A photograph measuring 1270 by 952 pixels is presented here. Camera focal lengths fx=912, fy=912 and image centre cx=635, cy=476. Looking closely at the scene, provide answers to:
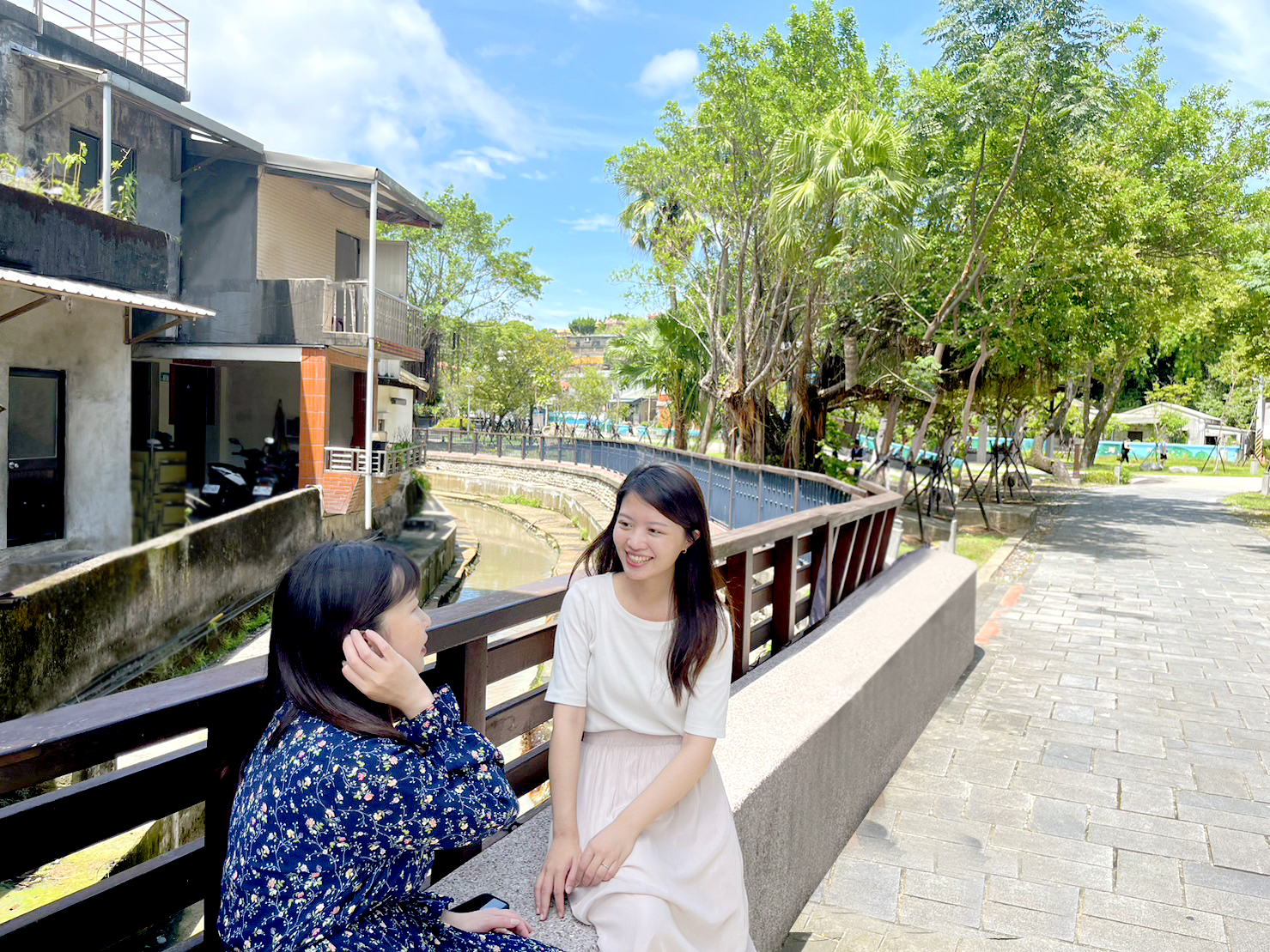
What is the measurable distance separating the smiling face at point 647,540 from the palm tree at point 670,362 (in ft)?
71.2

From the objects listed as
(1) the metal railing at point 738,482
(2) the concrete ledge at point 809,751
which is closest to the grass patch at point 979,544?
(1) the metal railing at point 738,482

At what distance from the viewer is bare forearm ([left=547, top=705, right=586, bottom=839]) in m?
2.20

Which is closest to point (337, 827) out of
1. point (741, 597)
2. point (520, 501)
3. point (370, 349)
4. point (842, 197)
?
point (741, 597)

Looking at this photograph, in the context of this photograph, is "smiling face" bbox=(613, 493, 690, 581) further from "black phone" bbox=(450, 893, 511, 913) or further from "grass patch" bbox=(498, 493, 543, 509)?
"grass patch" bbox=(498, 493, 543, 509)

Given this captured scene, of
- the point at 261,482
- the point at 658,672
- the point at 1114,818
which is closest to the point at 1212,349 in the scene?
the point at 261,482

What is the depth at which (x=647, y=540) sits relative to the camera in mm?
2311

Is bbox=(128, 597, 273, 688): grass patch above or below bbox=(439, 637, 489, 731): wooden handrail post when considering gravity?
below

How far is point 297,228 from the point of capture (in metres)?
17.6

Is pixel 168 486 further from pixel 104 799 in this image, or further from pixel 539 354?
pixel 539 354

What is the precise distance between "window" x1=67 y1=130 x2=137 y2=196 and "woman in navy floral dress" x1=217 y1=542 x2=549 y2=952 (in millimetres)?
14325

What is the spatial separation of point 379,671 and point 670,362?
26.1 meters

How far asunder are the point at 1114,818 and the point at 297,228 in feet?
56.2

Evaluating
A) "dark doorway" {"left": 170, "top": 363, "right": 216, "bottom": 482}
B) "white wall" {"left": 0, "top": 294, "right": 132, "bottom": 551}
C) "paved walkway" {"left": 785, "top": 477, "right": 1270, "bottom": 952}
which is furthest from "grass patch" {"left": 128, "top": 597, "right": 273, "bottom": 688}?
"dark doorway" {"left": 170, "top": 363, "right": 216, "bottom": 482}

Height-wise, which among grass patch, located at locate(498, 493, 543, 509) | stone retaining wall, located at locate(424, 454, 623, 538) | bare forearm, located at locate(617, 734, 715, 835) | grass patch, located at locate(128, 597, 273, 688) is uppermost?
bare forearm, located at locate(617, 734, 715, 835)
